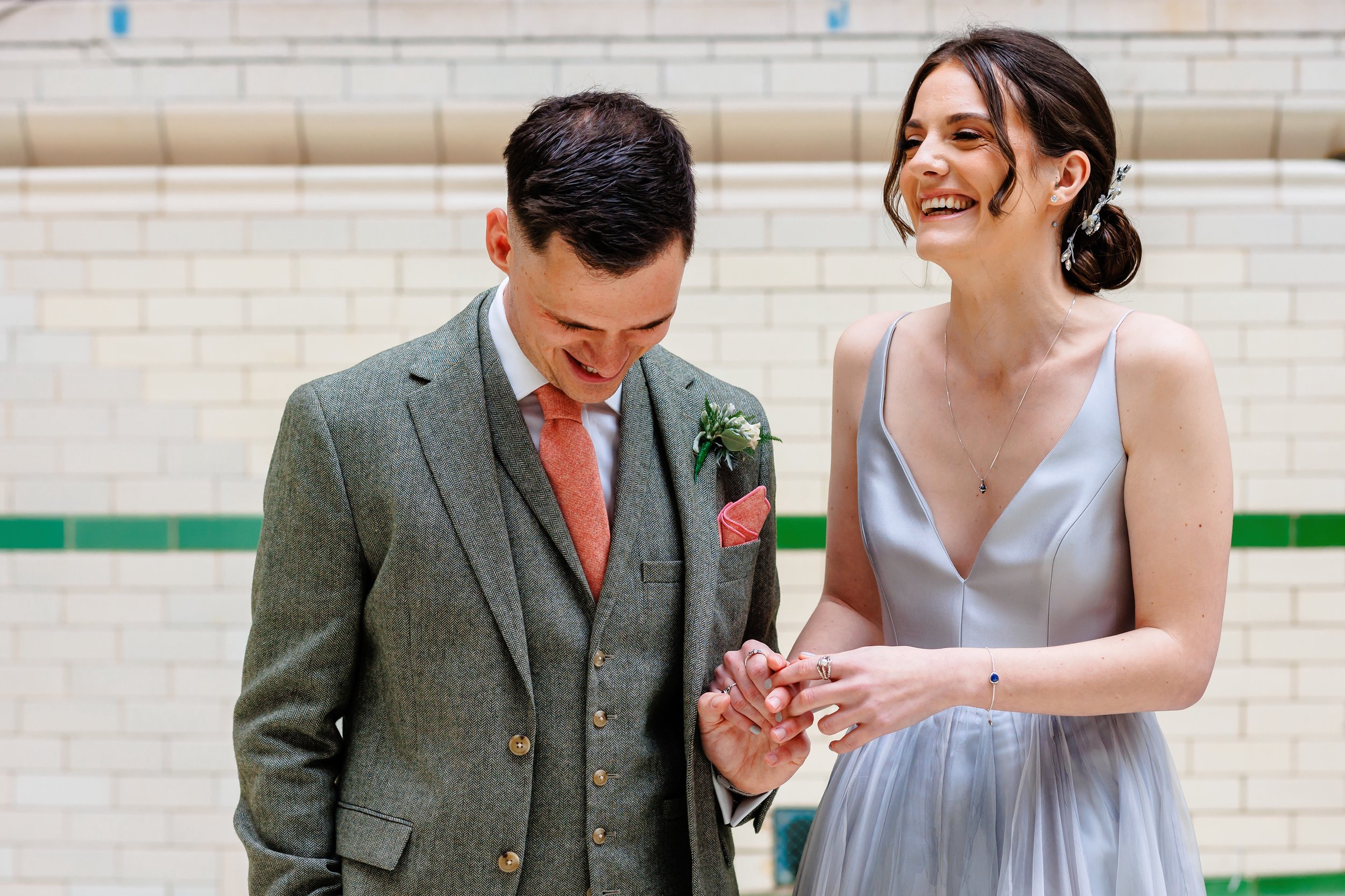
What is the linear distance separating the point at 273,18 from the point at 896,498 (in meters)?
3.17

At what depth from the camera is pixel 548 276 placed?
1513 millimetres

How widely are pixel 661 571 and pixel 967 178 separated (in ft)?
2.65

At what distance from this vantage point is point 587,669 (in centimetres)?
160

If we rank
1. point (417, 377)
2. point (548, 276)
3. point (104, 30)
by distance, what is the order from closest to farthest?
point (548, 276) < point (417, 377) < point (104, 30)

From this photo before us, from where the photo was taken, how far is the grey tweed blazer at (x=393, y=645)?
156 centimetres

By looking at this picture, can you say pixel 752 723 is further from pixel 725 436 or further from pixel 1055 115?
pixel 1055 115

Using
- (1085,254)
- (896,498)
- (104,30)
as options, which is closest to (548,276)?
(896,498)

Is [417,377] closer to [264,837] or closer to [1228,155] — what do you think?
[264,837]

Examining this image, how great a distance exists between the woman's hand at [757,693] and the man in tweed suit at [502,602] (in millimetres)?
34

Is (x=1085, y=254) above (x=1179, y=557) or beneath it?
above

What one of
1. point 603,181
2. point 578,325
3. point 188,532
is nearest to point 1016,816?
point 578,325

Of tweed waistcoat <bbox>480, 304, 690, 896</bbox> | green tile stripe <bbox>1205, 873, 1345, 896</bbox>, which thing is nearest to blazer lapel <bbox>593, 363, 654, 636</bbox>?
tweed waistcoat <bbox>480, 304, 690, 896</bbox>

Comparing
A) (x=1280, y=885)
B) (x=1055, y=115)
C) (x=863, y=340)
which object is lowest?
(x=1280, y=885)

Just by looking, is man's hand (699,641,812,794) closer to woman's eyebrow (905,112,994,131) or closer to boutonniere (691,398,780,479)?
boutonniere (691,398,780,479)
